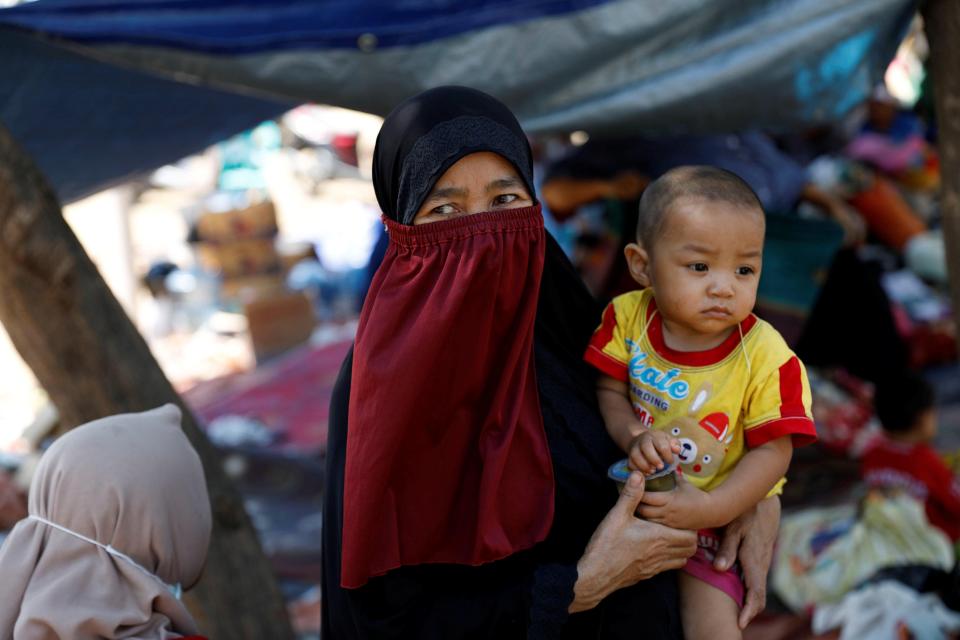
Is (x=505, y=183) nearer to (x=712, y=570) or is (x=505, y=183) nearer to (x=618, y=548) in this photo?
(x=618, y=548)

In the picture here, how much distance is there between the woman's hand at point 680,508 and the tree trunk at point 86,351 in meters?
1.38

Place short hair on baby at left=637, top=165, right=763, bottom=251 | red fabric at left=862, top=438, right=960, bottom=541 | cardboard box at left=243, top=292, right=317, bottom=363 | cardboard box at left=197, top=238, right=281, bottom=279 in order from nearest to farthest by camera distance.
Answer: short hair on baby at left=637, top=165, right=763, bottom=251 → red fabric at left=862, top=438, right=960, bottom=541 → cardboard box at left=243, top=292, right=317, bottom=363 → cardboard box at left=197, top=238, right=281, bottom=279

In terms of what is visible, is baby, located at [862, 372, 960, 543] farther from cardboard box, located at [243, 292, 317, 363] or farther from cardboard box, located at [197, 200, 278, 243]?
cardboard box, located at [197, 200, 278, 243]

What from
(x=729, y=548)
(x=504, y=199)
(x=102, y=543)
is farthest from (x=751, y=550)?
(x=102, y=543)

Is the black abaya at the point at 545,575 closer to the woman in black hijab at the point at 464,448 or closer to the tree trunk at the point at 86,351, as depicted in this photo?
the woman in black hijab at the point at 464,448

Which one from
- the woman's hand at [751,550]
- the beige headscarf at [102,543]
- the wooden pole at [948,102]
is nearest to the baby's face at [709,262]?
the woman's hand at [751,550]

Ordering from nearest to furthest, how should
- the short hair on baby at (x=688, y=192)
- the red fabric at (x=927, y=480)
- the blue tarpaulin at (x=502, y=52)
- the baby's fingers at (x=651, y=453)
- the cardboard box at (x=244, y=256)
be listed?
the baby's fingers at (x=651, y=453) → the short hair on baby at (x=688, y=192) → the blue tarpaulin at (x=502, y=52) → the red fabric at (x=927, y=480) → the cardboard box at (x=244, y=256)

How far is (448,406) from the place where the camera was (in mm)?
1876

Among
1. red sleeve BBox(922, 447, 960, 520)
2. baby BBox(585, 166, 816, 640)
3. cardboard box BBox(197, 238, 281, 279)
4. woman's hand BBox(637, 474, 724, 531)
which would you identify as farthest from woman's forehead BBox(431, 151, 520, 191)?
cardboard box BBox(197, 238, 281, 279)

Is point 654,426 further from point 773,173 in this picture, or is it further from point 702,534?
point 773,173

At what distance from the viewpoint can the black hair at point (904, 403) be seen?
437 cm

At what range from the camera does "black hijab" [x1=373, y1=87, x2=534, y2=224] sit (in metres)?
1.86

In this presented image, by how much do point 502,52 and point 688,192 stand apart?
1166 mm

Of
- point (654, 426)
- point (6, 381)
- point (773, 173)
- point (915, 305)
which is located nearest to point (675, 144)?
point (773, 173)
